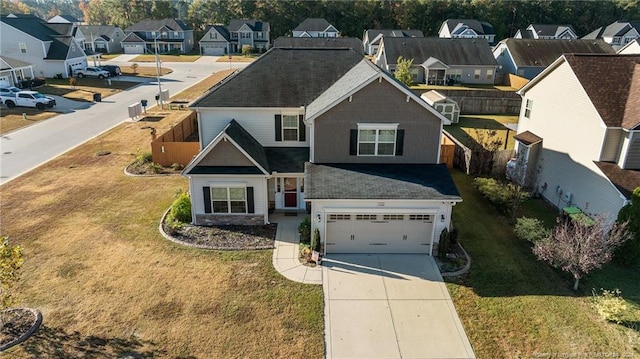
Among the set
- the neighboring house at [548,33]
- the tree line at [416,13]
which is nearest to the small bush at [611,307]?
the neighboring house at [548,33]

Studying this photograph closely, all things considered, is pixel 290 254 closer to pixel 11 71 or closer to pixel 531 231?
pixel 531 231

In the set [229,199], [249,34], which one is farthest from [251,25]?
[229,199]

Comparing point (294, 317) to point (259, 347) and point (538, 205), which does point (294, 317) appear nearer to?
point (259, 347)

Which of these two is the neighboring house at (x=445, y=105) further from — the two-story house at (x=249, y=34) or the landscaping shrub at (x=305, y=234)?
the two-story house at (x=249, y=34)

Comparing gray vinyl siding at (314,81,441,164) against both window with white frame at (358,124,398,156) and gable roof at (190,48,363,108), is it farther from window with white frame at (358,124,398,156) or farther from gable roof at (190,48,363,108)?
gable roof at (190,48,363,108)

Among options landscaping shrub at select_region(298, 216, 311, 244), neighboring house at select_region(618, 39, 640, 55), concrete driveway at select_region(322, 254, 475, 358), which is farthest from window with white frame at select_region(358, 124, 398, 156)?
neighboring house at select_region(618, 39, 640, 55)

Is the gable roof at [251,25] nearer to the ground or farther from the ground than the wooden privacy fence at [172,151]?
farther from the ground

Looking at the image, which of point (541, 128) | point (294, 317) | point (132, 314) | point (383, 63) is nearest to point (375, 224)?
point (294, 317)
